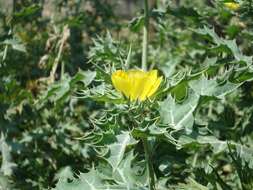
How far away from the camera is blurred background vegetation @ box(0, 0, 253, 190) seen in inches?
88.5

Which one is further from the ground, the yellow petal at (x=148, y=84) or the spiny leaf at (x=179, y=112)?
the yellow petal at (x=148, y=84)

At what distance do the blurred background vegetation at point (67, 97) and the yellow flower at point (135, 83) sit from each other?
0.65 ft

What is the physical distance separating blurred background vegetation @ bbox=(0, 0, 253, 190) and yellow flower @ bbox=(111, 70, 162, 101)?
0.65 feet

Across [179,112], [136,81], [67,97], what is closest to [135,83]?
[136,81]

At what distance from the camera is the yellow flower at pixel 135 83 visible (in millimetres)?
1544

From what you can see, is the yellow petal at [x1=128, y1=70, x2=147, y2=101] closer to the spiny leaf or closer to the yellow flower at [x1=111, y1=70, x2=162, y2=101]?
the yellow flower at [x1=111, y1=70, x2=162, y2=101]

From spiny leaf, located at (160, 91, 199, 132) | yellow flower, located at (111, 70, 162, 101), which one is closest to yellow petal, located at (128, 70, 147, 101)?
yellow flower, located at (111, 70, 162, 101)

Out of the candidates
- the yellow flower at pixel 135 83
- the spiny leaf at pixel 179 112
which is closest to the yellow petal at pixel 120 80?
the yellow flower at pixel 135 83

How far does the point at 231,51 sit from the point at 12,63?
1128 millimetres

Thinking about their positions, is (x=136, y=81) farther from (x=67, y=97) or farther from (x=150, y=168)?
(x=67, y=97)

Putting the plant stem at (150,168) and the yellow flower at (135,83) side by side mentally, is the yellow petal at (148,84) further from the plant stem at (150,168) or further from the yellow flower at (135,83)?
the plant stem at (150,168)

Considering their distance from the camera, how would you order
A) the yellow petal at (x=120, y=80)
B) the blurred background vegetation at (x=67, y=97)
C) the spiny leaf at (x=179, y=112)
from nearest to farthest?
1. the yellow petal at (x=120, y=80)
2. the spiny leaf at (x=179, y=112)
3. the blurred background vegetation at (x=67, y=97)

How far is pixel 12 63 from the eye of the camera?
266 centimetres

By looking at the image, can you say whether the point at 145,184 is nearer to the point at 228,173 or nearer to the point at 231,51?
the point at 231,51
